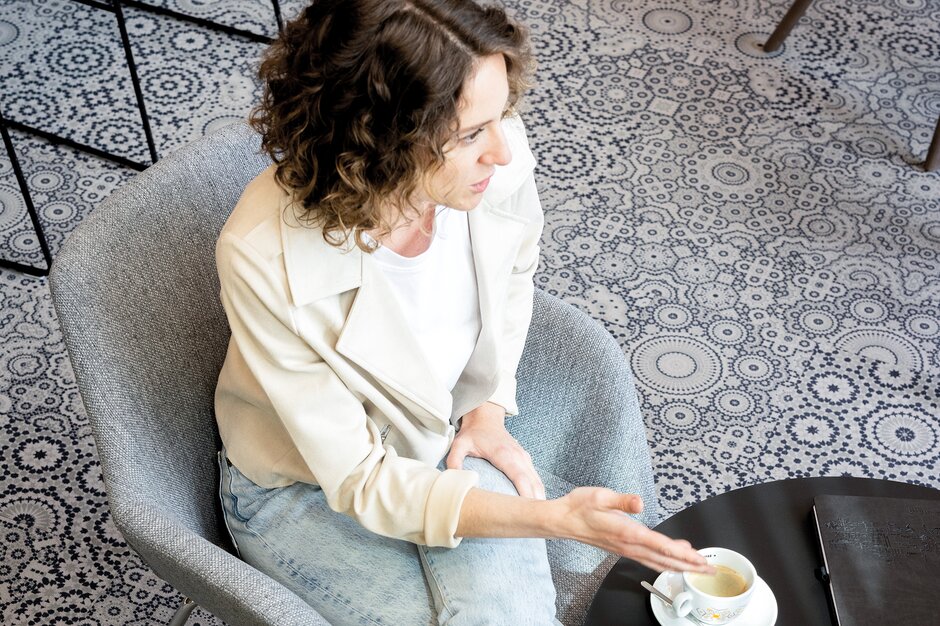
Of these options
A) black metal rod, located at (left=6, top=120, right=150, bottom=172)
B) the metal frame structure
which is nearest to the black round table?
the metal frame structure

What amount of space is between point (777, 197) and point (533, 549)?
174 centimetres

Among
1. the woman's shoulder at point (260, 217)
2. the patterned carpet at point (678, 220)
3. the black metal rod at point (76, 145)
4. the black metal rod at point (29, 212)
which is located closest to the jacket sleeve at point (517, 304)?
the woman's shoulder at point (260, 217)

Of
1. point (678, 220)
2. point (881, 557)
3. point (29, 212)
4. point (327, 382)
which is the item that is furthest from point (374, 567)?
point (678, 220)

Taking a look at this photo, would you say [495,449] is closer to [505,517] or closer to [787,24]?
[505,517]

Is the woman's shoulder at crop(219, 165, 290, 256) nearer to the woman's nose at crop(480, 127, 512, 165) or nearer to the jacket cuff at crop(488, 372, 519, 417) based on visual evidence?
the woman's nose at crop(480, 127, 512, 165)

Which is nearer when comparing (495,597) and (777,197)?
(495,597)

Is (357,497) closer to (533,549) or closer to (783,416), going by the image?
(533,549)

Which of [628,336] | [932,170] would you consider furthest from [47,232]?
[932,170]

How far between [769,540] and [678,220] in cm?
156

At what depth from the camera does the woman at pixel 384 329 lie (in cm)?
107

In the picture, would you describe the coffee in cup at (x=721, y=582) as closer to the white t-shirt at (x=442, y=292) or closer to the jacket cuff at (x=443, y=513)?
the jacket cuff at (x=443, y=513)

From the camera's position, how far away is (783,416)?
7.36 ft

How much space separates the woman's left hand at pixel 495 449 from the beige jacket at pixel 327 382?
0.05 m

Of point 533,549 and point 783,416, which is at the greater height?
point 533,549
